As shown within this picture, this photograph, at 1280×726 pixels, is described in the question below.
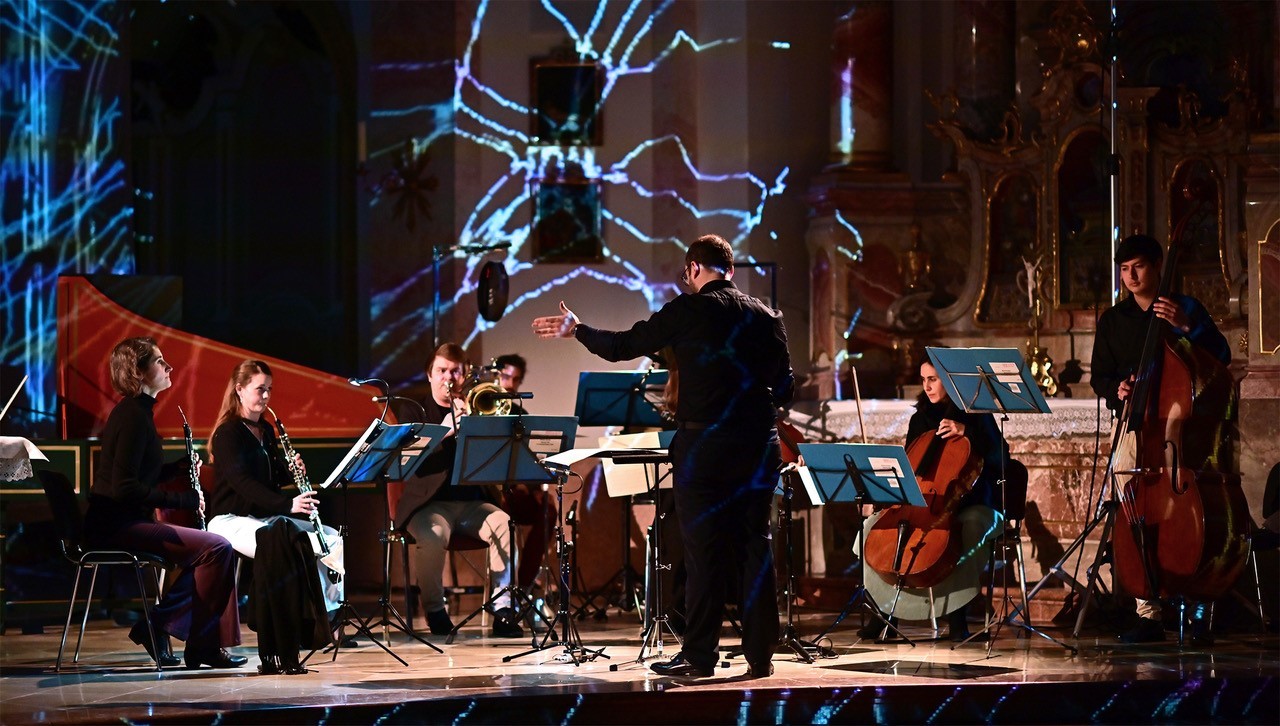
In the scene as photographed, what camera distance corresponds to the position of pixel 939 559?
7.05m

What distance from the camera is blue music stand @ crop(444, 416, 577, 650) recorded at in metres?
6.77

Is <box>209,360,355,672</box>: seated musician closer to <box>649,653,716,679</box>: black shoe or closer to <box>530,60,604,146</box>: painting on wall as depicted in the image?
<box>649,653,716,679</box>: black shoe

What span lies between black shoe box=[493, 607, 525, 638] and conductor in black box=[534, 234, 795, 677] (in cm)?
174

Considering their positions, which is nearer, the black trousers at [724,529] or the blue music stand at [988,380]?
the black trousers at [724,529]

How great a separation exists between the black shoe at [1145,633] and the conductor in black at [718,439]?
5.82ft

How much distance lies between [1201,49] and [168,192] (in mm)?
A: 7150

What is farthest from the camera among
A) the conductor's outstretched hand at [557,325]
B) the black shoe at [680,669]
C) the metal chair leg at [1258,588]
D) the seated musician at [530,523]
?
the seated musician at [530,523]

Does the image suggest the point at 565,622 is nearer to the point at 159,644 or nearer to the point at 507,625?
the point at 507,625

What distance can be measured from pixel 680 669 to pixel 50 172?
566cm

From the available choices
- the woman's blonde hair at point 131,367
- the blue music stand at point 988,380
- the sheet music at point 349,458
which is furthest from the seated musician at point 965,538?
the woman's blonde hair at point 131,367

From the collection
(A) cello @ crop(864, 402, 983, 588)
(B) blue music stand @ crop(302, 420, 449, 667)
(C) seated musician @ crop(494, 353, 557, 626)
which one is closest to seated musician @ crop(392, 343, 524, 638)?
(C) seated musician @ crop(494, 353, 557, 626)

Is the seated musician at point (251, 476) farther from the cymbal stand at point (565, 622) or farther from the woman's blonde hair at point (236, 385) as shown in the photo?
the cymbal stand at point (565, 622)

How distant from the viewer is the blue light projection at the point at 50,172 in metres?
9.80

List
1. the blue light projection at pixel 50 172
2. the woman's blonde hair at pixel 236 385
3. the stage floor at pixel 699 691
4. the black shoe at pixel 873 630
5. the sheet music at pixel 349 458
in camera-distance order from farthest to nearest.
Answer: the blue light projection at pixel 50 172, the black shoe at pixel 873 630, the woman's blonde hair at pixel 236 385, the sheet music at pixel 349 458, the stage floor at pixel 699 691
